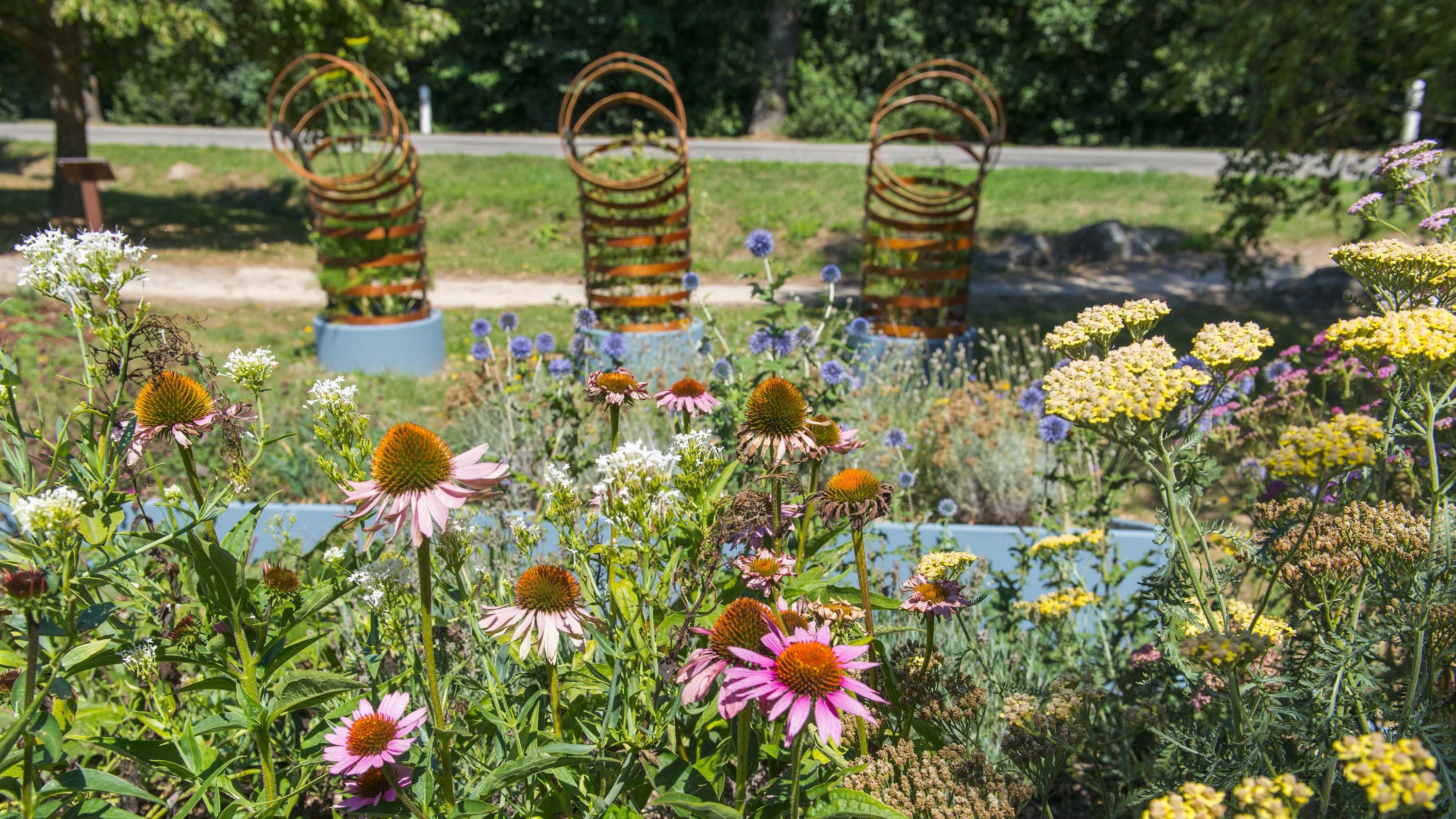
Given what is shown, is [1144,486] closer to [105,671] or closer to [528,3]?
[105,671]

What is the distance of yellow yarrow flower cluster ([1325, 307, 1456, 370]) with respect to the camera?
1.28 metres

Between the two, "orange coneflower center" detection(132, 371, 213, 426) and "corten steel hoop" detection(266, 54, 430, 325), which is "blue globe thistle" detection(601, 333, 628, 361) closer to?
"orange coneflower center" detection(132, 371, 213, 426)

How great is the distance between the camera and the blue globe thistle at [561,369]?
340 centimetres

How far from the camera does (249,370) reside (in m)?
1.47

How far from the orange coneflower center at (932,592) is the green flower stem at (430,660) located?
0.83 m

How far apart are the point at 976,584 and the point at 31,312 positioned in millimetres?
7434

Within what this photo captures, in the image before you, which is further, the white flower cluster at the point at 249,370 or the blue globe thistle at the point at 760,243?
the blue globe thistle at the point at 760,243

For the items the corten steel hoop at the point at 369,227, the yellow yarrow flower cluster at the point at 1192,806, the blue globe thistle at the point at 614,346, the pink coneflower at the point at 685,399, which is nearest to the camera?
the yellow yarrow flower cluster at the point at 1192,806

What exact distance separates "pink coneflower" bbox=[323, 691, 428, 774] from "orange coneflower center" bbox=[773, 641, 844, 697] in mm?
580

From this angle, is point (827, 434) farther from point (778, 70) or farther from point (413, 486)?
point (778, 70)

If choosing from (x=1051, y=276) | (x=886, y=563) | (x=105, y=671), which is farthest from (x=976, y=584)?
(x=1051, y=276)

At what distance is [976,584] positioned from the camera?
256 cm

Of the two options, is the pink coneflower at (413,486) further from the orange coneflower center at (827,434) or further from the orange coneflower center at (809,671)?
the orange coneflower center at (827,434)

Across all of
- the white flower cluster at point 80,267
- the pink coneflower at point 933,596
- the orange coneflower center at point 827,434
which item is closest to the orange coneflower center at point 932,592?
the pink coneflower at point 933,596
